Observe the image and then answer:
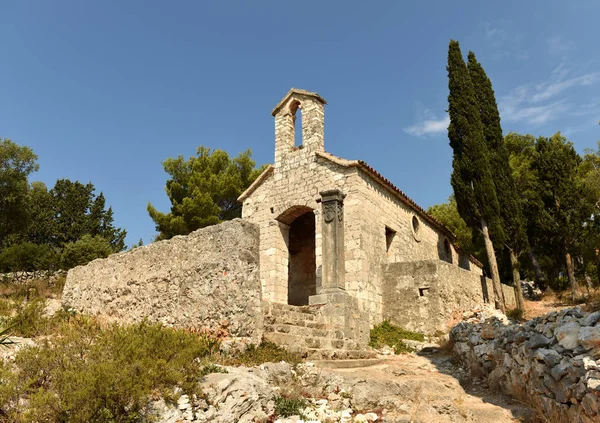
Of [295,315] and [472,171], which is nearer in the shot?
[295,315]

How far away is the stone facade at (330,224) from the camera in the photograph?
13.7 metres

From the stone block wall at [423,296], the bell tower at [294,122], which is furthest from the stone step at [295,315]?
the bell tower at [294,122]

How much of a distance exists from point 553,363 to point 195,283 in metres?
6.39

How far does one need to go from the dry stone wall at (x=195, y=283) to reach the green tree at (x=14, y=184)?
11398mm

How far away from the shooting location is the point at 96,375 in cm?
492

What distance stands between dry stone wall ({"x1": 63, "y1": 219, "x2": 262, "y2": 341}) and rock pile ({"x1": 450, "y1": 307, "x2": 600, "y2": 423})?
13.6 ft

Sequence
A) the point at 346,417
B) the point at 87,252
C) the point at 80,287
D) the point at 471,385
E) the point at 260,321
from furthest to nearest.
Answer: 1. the point at 87,252
2. the point at 80,287
3. the point at 260,321
4. the point at 471,385
5. the point at 346,417

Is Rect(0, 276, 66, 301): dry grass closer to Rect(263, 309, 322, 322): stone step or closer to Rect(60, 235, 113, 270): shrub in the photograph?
Rect(60, 235, 113, 270): shrub

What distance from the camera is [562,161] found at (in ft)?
64.6

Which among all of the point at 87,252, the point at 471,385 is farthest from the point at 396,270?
the point at 87,252

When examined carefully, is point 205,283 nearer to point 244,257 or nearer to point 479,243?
point 244,257

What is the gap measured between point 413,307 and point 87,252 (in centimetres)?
1848

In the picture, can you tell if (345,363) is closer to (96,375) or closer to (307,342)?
(307,342)

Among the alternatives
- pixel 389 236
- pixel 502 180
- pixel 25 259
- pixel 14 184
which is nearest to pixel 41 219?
pixel 25 259
